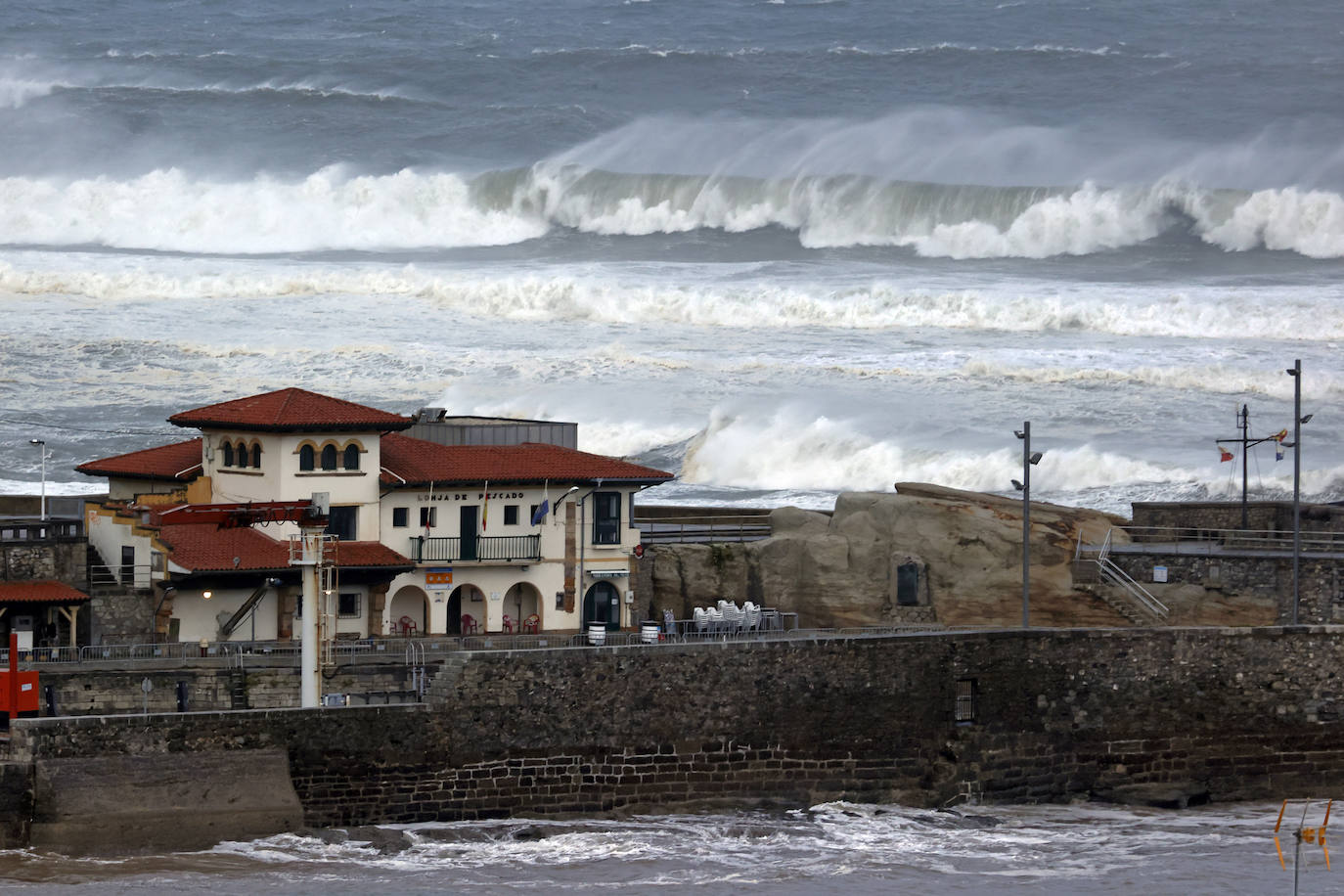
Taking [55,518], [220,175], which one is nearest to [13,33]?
[220,175]

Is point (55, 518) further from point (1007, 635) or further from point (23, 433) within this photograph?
point (23, 433)

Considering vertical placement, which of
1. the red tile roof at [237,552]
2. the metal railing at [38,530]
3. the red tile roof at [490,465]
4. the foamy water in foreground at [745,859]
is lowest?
the foamy water in foreground at [745,859]

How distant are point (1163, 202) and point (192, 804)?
2803 inches

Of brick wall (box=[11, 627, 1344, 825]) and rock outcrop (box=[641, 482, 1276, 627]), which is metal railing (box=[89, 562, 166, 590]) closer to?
brick wall (box=[11, 627, 1344, 825])

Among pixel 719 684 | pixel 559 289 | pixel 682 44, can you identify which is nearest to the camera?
pixel 719 684

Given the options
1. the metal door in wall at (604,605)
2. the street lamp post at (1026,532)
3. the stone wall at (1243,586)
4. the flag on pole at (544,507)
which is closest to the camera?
the street lamp post at (1026,532)

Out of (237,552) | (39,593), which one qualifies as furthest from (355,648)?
(39,593)

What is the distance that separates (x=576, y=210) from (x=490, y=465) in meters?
64.1

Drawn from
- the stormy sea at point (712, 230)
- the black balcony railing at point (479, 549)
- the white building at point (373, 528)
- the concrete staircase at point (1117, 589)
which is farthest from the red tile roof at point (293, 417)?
the stormy sea at point (712, 230)

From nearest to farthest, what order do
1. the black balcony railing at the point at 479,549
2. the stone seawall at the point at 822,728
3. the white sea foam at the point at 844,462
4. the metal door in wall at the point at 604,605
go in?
the stone seawall at the point at 822,728, the black balcony railing at the point at 479,549, the metal door in wall at the point at 604,605, the white sea foam at the point at 844,462

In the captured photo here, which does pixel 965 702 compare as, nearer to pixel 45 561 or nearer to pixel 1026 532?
pixel 1026 532

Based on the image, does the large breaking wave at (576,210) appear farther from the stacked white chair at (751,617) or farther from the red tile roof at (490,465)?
the stacked white chair at (751,617)

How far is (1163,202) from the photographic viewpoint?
9956cm

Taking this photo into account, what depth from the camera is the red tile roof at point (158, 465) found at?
43.7 m
